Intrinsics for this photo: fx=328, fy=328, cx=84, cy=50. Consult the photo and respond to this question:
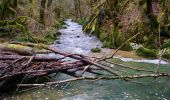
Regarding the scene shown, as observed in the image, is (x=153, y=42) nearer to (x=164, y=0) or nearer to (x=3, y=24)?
(x=164, y=0)

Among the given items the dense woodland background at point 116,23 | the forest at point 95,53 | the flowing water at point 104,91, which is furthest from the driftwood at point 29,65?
the dense woodland background at point 116,23

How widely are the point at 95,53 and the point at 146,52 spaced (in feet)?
10.5

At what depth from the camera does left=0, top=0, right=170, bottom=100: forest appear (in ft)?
36.7

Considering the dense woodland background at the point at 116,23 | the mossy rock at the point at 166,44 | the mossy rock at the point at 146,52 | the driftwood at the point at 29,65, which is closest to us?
the driftwood at the point at 29,65

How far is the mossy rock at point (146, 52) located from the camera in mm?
19547

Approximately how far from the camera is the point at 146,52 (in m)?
19.9

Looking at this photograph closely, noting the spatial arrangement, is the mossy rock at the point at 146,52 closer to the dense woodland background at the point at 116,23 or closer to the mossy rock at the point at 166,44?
the dense woodland background at the point at 116,23

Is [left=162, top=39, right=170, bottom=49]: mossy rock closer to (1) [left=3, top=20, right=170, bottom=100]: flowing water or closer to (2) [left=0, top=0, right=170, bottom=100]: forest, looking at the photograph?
(2) [left=0, top=0, right=170, bottom=100]: forest

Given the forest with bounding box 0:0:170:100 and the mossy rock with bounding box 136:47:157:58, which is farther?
the mossy rock with bounding box 136:47:157:58

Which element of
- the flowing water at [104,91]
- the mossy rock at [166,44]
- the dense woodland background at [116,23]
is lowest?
the flowing water at [104,91]

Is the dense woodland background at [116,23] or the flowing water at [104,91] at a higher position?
the dense woodland background at [116,23]

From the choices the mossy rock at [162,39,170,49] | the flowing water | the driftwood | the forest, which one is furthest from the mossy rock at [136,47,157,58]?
the driftwood

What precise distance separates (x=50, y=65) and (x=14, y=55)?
142 centimetres

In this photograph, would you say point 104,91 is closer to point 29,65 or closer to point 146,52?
point 29,65
